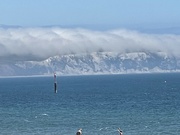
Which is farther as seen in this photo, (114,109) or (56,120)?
(114,109)

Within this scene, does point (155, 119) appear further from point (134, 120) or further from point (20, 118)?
point (20, 118)

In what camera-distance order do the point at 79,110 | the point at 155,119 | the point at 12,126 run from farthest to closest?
1. the point at 79,110
2. the point at 155,119
3. the point at 12,126

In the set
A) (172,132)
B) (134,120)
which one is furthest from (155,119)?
(172,132)

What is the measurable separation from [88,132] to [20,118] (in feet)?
87.2

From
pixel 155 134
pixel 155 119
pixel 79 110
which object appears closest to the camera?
pixel 155 134

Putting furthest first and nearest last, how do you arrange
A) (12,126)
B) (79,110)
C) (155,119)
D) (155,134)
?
(79,110) < (155,119) < (12,126) < (155,134)

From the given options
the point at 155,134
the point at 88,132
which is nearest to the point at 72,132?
the point at 88,132

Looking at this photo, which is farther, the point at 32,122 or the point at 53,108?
the point at 53,108

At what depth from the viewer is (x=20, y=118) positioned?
407 feet

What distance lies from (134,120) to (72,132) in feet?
62.1

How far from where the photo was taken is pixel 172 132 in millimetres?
99438

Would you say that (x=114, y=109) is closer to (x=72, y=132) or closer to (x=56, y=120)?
(x=56, y=120)

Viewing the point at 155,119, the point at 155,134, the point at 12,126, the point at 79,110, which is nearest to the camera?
the point at 155,134

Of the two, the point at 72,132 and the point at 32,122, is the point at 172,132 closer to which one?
the point at 72,132
